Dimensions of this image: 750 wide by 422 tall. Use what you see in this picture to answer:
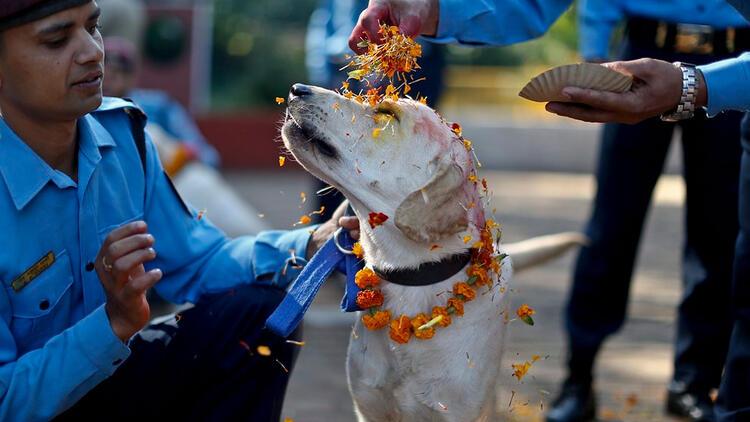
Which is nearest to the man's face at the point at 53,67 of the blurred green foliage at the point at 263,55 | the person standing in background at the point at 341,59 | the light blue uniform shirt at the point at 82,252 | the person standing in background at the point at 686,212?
the light blue uniform shirt at the point at 82,252

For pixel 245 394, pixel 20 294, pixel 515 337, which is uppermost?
pixel 20 294

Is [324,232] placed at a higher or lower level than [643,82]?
lower

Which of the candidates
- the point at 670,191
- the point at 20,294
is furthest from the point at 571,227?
the point at 20,294

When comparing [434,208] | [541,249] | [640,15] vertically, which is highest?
[640,15]

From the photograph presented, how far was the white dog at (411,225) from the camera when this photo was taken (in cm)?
301

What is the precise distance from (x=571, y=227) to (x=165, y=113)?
3895 mm

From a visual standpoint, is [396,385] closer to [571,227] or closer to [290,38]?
[571,227]

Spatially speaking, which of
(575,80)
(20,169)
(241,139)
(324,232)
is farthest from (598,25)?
(241,139)

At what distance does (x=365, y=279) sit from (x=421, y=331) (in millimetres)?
219

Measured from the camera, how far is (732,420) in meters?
3.25

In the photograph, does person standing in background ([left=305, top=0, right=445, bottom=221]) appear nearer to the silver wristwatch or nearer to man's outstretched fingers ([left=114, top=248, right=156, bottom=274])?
the silver wristwatch

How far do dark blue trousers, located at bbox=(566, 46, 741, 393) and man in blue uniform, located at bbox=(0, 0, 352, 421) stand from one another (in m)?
1.53

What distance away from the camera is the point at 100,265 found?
276 centimetres

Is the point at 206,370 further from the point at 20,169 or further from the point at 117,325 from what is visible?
the point at 20,169
